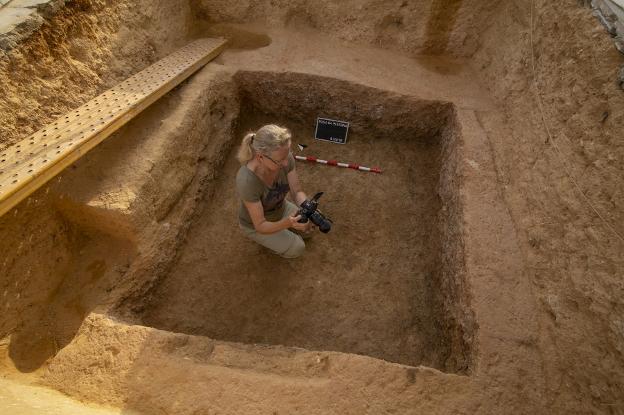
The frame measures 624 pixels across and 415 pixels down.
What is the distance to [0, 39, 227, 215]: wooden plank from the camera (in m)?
2.30

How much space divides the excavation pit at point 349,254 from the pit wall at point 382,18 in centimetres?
101

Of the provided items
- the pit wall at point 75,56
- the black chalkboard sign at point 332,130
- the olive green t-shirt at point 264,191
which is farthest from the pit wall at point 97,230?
the black chalkboard sign at point 332,130

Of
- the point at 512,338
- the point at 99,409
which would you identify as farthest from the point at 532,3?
the point at 99,409

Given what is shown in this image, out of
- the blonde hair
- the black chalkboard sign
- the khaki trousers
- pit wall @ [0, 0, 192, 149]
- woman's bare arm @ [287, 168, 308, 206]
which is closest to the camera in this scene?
the blonde hair

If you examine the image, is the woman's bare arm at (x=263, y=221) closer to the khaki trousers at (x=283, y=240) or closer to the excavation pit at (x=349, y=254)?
the khaki trousers at (x=283, y=240)

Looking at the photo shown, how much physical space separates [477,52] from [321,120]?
2.07 metres

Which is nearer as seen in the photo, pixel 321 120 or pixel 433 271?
pixel 433 271

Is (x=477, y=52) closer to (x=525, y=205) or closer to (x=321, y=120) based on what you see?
(x=321, y=120)

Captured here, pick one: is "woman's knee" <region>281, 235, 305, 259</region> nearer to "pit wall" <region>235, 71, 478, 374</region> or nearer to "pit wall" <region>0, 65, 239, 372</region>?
"pit wall" <region>0, 65, 239, 372</region>

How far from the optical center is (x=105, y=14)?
3547 mm

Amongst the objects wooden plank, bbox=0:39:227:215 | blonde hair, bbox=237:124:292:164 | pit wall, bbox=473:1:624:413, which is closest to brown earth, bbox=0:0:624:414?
pit wall, bbox=473:1:624:413

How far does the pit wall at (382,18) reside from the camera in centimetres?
433

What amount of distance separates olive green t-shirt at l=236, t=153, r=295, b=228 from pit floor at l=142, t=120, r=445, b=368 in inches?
25.1

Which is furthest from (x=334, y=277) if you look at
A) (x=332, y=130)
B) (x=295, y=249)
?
(x=332, y=130)
